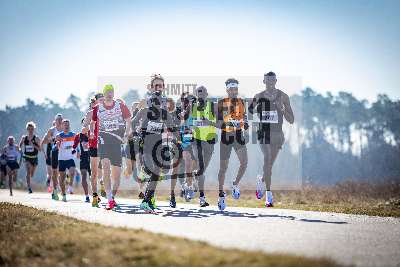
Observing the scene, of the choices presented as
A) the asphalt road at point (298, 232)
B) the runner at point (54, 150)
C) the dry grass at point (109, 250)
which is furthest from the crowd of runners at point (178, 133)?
the runner at point (54, 150)

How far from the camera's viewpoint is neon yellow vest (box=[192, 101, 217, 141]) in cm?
1152

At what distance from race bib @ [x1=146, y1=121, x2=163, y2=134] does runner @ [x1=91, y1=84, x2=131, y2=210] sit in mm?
908

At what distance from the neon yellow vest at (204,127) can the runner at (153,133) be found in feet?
6.66

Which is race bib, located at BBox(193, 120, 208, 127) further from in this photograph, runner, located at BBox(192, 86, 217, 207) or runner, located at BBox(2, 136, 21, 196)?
runner, located at BBox(2, 136, 21, 196)

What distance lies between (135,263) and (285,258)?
1.37 meters

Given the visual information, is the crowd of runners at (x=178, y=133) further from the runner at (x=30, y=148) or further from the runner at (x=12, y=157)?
the runner at (x=12, y=157)

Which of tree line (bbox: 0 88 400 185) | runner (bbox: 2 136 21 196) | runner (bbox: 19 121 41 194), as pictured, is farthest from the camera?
tree line (bbox: 0 88 400 185)

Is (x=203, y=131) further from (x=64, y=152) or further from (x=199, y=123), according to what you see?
(x=64, y=152)

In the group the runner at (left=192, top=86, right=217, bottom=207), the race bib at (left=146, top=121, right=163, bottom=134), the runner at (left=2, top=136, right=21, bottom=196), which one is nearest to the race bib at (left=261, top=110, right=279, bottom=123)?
the runner at (left=192, top=86, right=217, bottom=207)

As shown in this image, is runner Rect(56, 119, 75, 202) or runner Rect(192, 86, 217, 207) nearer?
runner Rect(192, 86, 217, 207)

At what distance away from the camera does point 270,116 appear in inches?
444

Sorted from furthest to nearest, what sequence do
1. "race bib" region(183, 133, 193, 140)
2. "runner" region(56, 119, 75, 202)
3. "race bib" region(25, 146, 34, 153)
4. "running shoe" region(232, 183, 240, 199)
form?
"race bib" region(25, 146, 34, 153), "runner" region(56, 119, 75, 202), "race bib" region(183, 133, 193, 140), "running shoe" region(232, 183, 240, 199)

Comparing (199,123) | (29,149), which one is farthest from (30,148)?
(199,123)

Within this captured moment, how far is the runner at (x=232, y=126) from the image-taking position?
10922mm
